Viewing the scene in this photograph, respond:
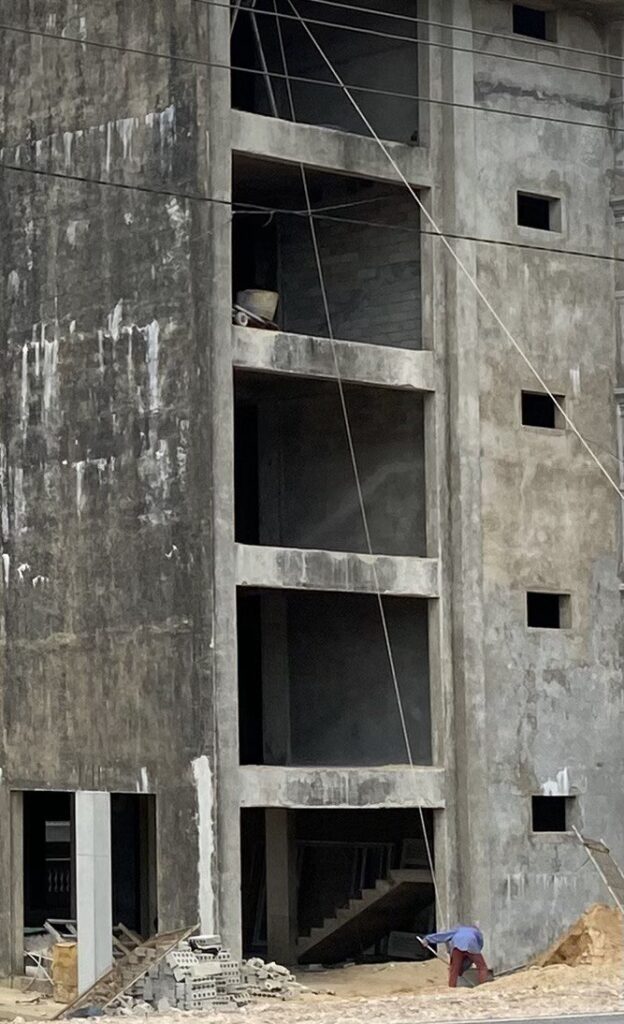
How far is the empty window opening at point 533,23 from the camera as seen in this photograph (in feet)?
126

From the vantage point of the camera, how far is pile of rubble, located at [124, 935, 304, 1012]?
3167 cm

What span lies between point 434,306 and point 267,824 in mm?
8835

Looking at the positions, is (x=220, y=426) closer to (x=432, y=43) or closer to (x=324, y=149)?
(x=324, y=149)

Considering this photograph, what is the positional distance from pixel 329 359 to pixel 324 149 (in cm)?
303

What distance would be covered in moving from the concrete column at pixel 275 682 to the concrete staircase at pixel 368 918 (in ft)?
8.15

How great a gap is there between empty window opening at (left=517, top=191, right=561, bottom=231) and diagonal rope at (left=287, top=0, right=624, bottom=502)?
6.51ft

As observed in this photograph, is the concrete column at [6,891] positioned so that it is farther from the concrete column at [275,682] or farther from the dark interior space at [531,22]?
the dark interior space at [531,22]

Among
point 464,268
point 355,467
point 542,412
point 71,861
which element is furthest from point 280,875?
point 464,268

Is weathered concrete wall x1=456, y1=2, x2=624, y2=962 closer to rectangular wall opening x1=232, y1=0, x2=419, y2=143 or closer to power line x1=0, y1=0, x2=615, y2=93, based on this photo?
power line x1=0, y1=0, x2=615, y2=93

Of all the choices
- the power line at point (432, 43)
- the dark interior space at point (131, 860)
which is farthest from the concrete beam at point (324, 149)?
the dark interior space at point (131, 860)

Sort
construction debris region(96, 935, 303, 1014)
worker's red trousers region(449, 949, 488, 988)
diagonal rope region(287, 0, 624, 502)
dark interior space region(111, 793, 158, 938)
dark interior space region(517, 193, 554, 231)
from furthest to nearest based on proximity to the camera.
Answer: dark interior space region(111, 793, 158, 938) < dark interior space region(517, 193, 554, 231) < diagonal rope region(287, 0, 624, 502) < worker's red trousers region(449, 949, 488, 988) < construction debris region(96, 935, 303, 1014)

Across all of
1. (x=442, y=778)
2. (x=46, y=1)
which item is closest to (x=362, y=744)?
(x=442, y=778)

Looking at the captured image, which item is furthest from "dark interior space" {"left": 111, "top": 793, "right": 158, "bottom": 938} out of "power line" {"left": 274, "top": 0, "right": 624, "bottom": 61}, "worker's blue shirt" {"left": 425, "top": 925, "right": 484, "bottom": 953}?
"power line" {"left": 274, "top": 0, "right": 624, "bottom": 61}

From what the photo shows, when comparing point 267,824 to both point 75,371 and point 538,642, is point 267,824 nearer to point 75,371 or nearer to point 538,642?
point 538,642
